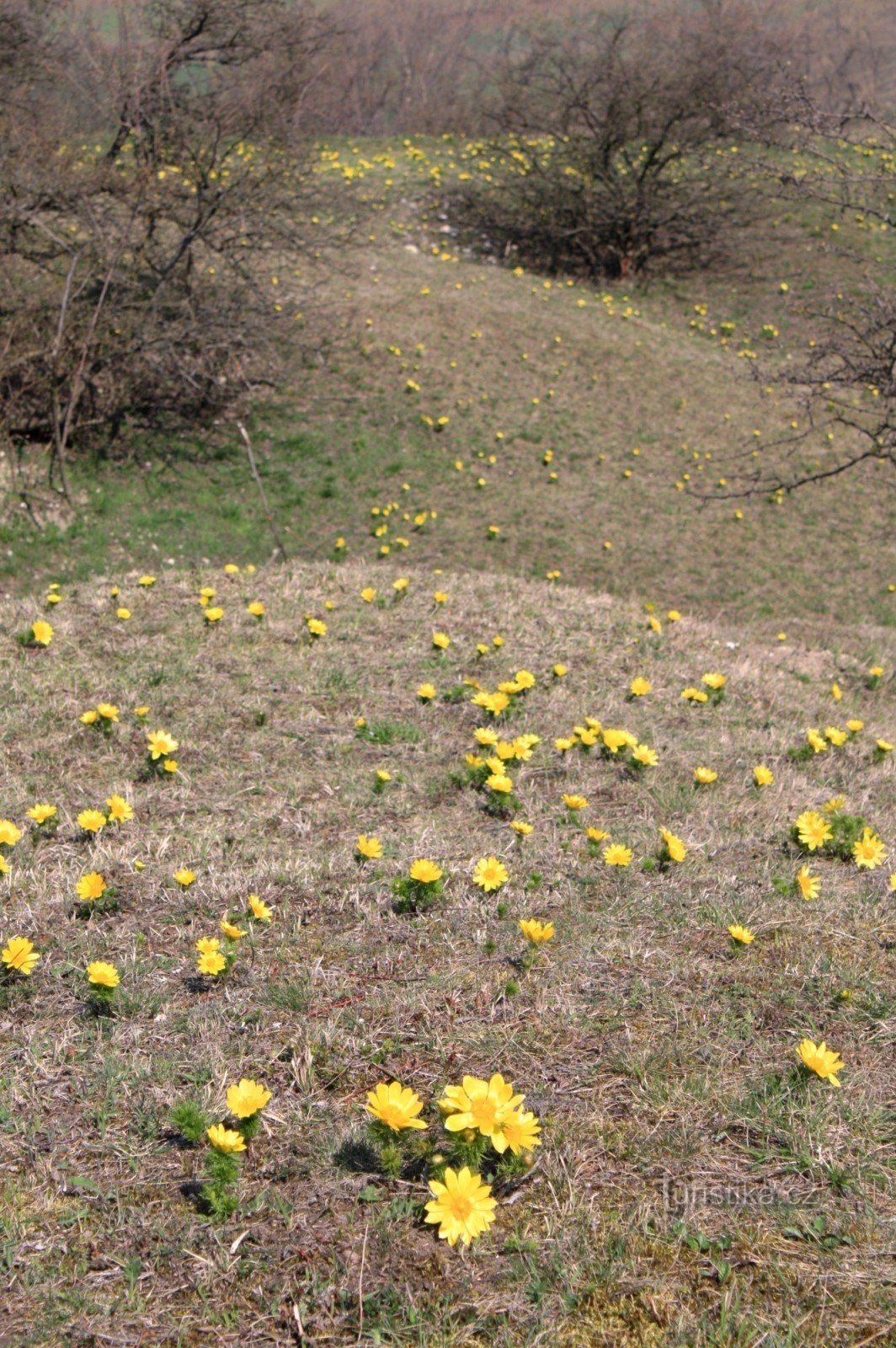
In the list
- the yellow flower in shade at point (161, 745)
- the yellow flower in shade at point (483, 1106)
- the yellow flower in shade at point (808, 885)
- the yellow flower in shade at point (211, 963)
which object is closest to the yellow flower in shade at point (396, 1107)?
the yellow flower in shade at point (483, 1106)

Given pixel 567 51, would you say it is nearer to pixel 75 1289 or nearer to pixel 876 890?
pixel 876 890

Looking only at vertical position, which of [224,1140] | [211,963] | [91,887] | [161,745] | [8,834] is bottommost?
[161,745]

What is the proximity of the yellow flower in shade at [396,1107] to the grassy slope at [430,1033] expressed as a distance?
16cm

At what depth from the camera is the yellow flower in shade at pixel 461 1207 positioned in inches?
71.0

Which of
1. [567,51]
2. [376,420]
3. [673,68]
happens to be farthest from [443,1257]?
[567,51]

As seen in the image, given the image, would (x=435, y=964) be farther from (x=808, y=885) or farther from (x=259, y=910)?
(x=808, y=885)

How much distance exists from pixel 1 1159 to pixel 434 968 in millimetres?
1159

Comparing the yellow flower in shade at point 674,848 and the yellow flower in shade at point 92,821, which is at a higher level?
the yellow flower in shade at point 674,848

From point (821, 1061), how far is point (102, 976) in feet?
5.80

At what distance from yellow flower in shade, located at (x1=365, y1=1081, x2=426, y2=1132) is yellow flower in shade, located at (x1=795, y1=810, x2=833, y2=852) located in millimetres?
1923

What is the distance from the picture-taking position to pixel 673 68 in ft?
59.0

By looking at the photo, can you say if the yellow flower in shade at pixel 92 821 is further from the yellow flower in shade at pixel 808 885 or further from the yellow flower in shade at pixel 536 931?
the yellow flower in shade at pixel 808 885

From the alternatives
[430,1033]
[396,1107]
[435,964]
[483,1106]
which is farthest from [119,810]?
[483,1106]

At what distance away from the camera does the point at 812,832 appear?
11.2ft
